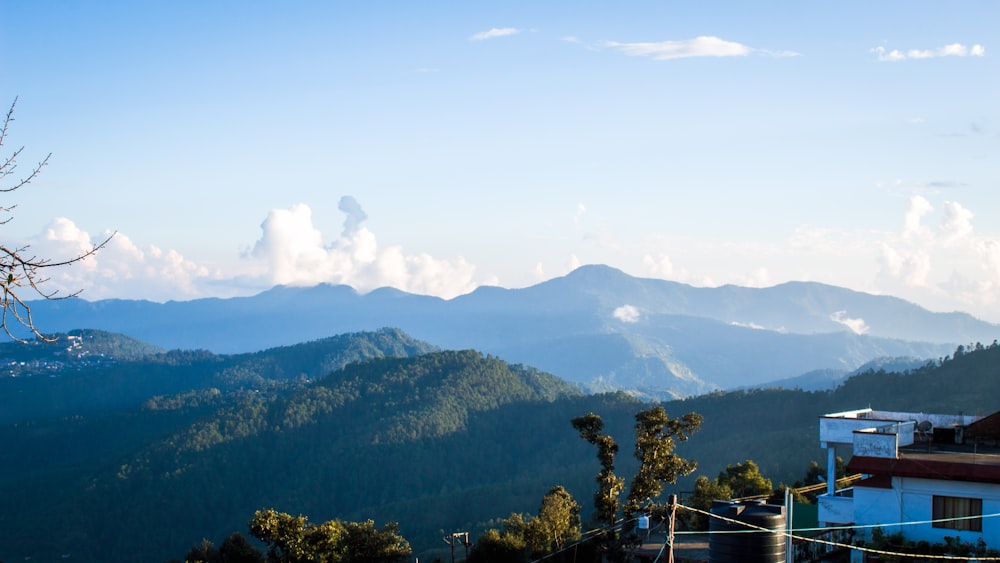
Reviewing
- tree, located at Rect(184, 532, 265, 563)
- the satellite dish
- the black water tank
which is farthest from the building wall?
tree, located at Rect(184, 532, 265, 563)

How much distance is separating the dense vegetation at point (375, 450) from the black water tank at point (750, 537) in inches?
2009

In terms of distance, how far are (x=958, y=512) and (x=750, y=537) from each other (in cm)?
400

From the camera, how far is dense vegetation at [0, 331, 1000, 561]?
89.2 m

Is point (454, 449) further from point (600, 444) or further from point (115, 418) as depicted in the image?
point (600, 444)

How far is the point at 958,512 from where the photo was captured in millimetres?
16250

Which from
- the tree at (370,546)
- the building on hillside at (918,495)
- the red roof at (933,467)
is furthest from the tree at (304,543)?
the red roof at (933,467)

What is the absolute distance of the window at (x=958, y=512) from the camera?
16062 millimetres

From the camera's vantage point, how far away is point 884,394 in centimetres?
9869

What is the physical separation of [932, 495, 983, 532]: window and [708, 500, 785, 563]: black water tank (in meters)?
2.92

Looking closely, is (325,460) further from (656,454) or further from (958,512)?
(958,512)

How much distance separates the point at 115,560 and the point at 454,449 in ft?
141

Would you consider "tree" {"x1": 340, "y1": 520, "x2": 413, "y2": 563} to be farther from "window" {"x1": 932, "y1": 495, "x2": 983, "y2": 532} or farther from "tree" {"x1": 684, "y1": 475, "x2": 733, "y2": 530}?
"window" {"x1": 932, "y1": 495, "x2": 983, "y2": 532}

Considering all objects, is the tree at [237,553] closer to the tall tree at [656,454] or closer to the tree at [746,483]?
the tall tree at [656,454]

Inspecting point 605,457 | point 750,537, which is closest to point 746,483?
point 605,457
